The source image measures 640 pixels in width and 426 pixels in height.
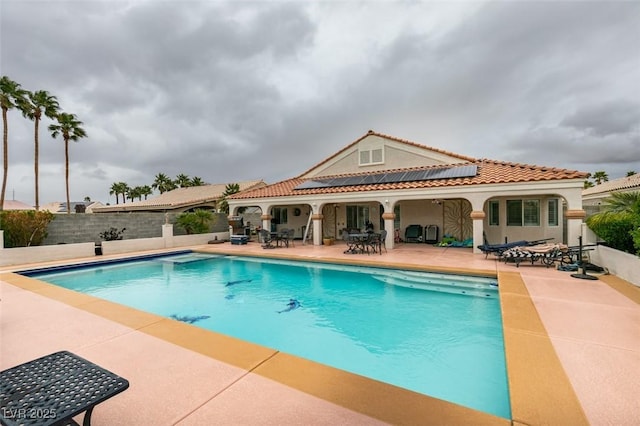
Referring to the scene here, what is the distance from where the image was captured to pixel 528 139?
112 ft

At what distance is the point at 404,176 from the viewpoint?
17609 mm

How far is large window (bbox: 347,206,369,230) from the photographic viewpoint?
2104cm

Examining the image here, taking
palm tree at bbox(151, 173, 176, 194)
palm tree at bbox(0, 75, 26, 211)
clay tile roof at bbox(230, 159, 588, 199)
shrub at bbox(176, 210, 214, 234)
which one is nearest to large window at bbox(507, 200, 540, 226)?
clay tile roof at bbox(230, 159, 588, 199)

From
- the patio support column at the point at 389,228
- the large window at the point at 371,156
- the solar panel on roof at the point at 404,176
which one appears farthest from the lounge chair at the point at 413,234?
the large window at the point at 371,156

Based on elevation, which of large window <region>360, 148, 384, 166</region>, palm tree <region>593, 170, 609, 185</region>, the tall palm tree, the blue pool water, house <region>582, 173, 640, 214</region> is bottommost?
the blue pool water

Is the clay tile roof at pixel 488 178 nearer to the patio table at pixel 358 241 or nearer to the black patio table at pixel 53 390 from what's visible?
the patio table at pixel 358 241

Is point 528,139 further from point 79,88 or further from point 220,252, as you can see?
point 79,88

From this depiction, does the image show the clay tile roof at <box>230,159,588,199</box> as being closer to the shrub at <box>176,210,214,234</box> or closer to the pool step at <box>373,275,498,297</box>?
the shrub at <box>176,210,214,234</box>

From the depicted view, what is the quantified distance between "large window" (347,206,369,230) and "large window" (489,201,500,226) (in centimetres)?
785

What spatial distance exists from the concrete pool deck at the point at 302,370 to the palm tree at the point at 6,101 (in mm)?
25193

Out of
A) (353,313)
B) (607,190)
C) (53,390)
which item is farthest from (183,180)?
(607,190)

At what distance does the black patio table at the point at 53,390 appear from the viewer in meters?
1.95

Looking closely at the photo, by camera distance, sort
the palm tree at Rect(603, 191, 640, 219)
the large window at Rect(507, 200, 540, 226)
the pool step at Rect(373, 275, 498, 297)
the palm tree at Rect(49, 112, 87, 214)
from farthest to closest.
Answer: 1. the palm tree at Rect(49, 112, 87, 214)
2. the large window at Rect(507, 200, 540, 226)
3. the palm tree at Rect(603, 191, 640, 219)
4. the pool step at Rect(373, 275, 498, 297)

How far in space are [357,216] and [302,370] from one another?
18.1m
